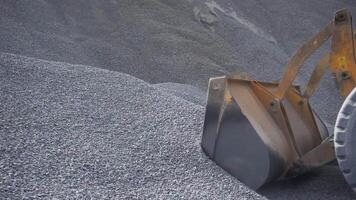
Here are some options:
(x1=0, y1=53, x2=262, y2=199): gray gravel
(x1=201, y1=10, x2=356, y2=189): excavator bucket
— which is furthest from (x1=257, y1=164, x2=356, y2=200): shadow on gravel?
(x1=0, y1=53, x2=262, y2=199): gray gravel

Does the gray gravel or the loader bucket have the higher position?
the loader bucket

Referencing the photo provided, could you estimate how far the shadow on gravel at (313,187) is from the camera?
360cm

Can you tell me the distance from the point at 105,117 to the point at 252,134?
1.26 metres

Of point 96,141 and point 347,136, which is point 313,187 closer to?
point 347,136

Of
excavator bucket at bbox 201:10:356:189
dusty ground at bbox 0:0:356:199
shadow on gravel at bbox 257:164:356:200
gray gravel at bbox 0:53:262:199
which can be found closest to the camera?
gray gravel at bbox 0:53:262:199

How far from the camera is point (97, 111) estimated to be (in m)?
4.21

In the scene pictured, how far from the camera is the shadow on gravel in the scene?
3.60m

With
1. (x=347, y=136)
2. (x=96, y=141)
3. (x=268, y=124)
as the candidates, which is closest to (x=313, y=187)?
A: (x=268, y=124)

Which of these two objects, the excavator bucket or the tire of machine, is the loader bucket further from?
the tire of machine

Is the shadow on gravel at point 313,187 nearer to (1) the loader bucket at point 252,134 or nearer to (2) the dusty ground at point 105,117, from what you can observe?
(2) the dusty ground at point 105,117

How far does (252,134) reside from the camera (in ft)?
11.6

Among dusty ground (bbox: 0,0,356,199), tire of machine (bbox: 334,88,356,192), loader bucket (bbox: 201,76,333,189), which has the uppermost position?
tire of machine (bbox: 334,88,356,192)

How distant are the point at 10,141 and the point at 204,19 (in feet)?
27.4

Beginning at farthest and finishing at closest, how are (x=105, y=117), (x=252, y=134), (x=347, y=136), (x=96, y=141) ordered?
(x=105, y=117)
(x=96, y=141)
(x=252, y=134)
(x=347, y=136)
